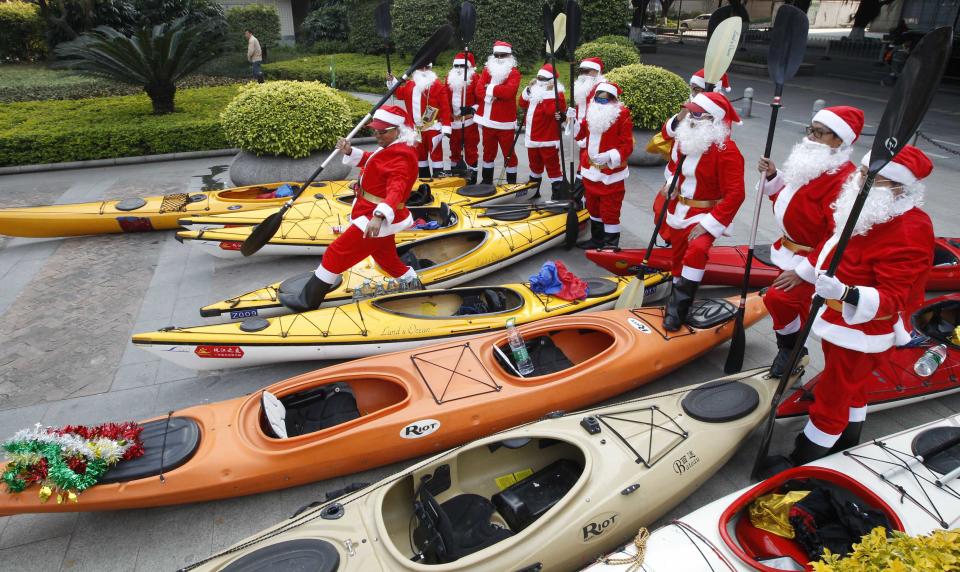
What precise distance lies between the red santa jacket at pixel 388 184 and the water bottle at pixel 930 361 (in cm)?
430

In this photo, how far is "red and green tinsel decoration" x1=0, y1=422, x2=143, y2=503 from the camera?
316cm

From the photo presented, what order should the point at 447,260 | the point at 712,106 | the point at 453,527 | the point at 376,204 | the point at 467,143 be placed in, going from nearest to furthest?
the point at 453,527
the point at 712,106
the point at 376,204
the point at 447,260
the point at 467,143

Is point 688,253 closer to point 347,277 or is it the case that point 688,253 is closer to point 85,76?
point 347,277

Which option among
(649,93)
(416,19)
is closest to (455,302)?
(649,93)

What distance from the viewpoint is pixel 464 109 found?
885 centimetres

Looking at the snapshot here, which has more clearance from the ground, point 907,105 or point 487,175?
point 907,105

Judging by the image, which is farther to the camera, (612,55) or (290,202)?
(612,55)

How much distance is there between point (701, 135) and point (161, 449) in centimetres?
469

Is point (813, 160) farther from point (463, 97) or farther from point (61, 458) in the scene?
point (463, 97)

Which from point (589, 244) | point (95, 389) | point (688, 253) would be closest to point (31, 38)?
point (95, 389)

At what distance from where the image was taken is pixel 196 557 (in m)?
3.38

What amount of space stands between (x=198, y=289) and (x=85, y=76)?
14.2 m

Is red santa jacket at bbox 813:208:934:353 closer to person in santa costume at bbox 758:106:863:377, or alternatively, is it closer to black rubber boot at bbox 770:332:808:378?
person in santa costume at bbox 758:106:863:377

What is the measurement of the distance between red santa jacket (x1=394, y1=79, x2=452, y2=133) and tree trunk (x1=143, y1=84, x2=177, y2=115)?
6.54m
